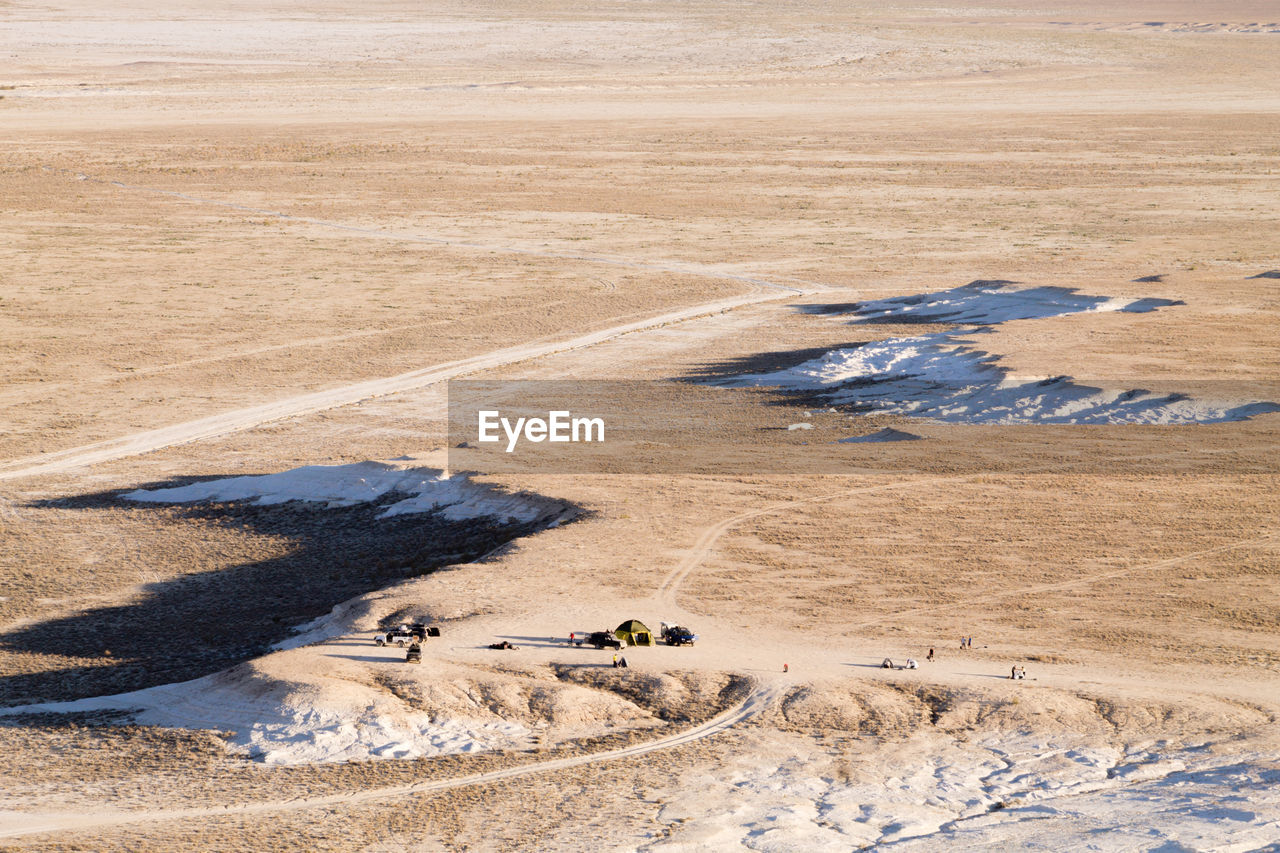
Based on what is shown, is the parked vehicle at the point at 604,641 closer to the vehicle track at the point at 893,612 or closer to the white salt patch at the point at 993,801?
the vehicle track at the point at 893,612

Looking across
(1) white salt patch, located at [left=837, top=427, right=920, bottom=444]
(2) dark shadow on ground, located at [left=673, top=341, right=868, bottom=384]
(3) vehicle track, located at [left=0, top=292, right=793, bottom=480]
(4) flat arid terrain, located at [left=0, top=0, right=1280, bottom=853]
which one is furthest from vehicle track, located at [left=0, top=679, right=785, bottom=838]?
(2) dark shadow on ground, located at [left=673, top=341, right=868, bottom=384]

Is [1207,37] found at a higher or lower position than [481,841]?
higher

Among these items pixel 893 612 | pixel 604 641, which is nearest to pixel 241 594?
pixel 604 641

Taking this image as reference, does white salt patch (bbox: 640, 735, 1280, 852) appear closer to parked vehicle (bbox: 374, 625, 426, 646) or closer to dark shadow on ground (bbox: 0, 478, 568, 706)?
parked vehicle (bbox: 374, 625, 426, 646)

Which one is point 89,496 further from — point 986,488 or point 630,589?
point 986,488

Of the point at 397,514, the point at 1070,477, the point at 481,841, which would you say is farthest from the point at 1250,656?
the point at 397,514
